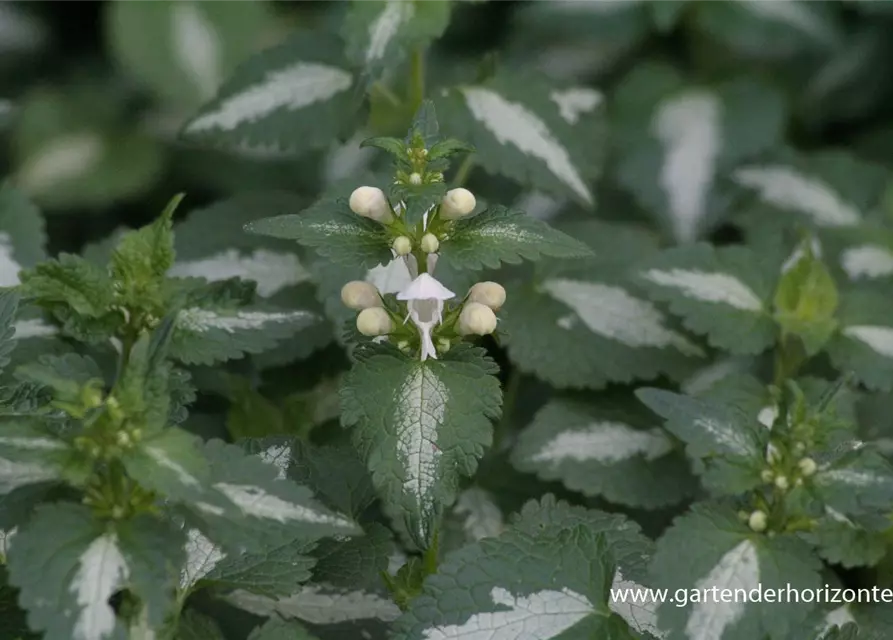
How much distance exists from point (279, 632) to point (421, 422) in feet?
0.67

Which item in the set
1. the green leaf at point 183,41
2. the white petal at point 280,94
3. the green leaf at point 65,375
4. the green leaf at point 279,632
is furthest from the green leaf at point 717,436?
the green leaf at point 183,41

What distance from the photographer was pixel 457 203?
0.77 metres

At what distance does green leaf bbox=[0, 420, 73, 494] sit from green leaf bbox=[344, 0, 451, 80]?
51 centimetres

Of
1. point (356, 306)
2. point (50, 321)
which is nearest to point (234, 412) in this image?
point (50, 321)

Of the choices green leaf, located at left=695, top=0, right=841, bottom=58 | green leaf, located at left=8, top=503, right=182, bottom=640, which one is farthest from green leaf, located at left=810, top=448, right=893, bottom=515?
green leaf, located at left=695, top=0, right=841, bottom=58

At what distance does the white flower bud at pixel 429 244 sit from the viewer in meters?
0.75

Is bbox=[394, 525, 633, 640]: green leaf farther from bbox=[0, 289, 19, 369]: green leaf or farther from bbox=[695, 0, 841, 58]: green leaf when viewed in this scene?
bbox=[695, 0, 841, 58]: green leaf

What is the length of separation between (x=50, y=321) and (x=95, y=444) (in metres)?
0.35

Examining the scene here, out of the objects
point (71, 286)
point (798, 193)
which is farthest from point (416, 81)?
point (798, 193)

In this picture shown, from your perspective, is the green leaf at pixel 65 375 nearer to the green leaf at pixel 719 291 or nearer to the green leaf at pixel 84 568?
the green leaf at pixel 84 568

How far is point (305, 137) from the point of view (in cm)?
114

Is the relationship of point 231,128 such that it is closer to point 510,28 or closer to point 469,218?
point 469,218

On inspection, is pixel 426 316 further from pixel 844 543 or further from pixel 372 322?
pixel 844 543

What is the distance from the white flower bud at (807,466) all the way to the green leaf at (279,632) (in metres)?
0.43
